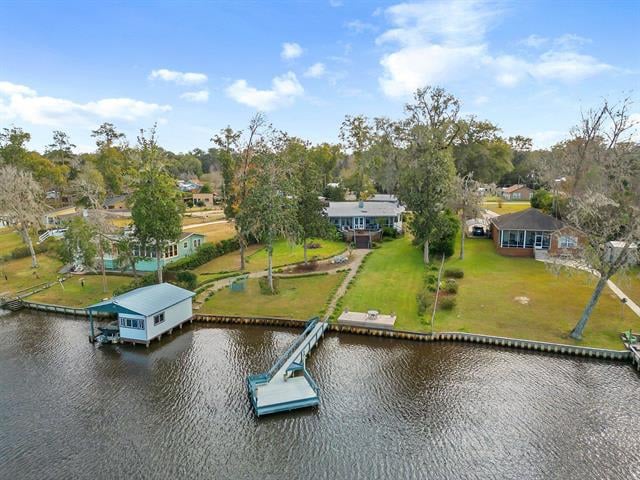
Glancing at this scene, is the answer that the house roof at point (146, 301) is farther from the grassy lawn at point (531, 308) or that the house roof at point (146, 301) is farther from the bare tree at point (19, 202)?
the bare tree at point (19, 202)

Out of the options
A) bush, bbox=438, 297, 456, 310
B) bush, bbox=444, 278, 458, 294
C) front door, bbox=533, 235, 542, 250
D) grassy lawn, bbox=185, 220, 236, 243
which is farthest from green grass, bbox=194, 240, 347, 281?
front door, bbox=533, 235, 542, 250

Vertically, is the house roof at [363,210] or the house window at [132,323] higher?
the house roof at [363,210]

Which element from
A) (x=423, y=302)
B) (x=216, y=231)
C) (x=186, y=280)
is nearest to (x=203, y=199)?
(x=216, y=231)

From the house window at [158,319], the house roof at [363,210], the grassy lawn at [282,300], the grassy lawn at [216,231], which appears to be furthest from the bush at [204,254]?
the house roof at [363,210]

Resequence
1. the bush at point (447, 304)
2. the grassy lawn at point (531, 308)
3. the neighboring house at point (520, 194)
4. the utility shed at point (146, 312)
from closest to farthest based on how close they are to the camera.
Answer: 1. the grassy lawn at point (531, 308)
2. the utility shed at point (146, 312)
3. the bush at point (447, 304)
4. the neighboring house at point (520, 194)

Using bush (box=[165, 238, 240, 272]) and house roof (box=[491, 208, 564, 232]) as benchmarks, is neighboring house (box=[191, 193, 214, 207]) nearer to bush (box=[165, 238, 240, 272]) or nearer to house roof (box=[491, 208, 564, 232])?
bush (box=[165, 238, 240, 272])

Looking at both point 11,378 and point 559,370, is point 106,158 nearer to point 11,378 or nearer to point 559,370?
point 11,378

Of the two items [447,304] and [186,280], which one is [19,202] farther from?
[447,304]
